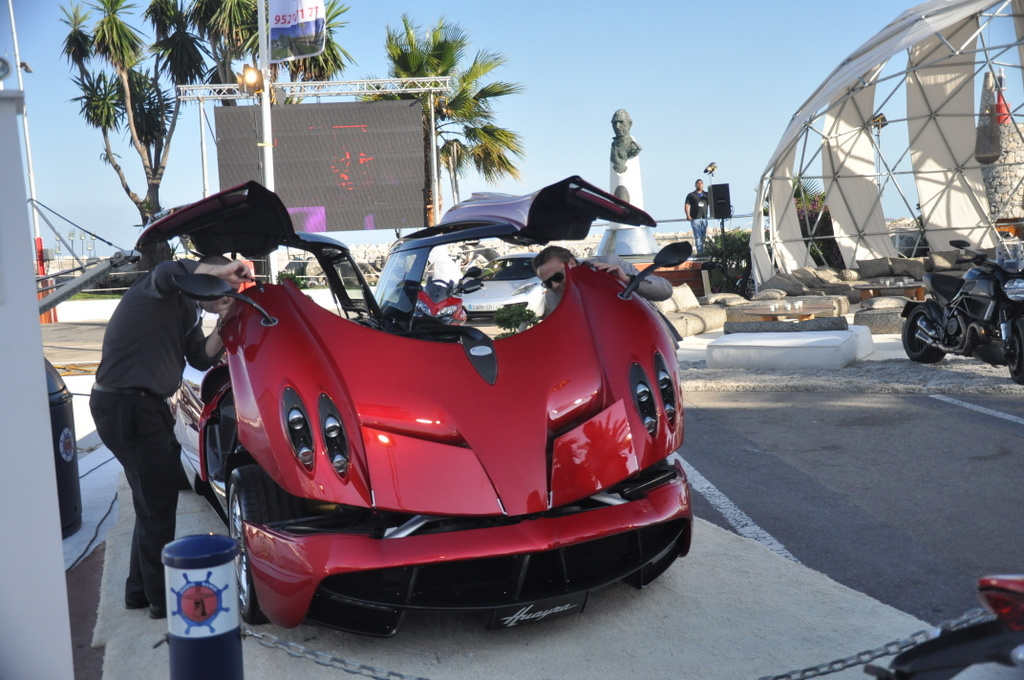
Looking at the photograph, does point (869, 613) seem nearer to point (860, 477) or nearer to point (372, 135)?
point (860, 477)

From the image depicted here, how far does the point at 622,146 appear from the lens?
25.3 meters

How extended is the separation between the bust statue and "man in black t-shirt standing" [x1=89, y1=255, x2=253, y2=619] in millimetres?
22492

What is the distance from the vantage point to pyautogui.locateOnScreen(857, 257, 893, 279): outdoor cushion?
19.4 metres

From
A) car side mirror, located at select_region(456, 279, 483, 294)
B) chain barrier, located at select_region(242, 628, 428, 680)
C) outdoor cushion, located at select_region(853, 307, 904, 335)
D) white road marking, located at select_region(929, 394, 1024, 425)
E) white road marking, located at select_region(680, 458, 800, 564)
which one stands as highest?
car side mirror, located at select_region(456, 279, 483, 294)

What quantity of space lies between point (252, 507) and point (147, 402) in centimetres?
78

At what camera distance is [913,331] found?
31.6ft

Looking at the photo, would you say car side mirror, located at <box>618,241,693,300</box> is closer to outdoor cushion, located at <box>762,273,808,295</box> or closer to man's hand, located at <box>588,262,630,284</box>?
man's hand, located at <box>588,262,630,284</box>

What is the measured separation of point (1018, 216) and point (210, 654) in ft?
77.2

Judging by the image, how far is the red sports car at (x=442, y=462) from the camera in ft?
9.41

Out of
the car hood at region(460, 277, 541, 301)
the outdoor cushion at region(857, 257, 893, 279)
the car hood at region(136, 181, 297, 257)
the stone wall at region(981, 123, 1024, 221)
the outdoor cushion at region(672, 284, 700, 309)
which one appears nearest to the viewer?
the car hood at region(136, 181, 297, 257)

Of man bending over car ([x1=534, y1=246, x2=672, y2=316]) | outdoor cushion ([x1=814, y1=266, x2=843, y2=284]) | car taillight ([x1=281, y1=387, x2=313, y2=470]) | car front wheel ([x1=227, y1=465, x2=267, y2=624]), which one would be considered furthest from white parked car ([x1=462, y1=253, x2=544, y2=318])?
car taillight ([x1=281, y1=387, x2=313, y2=470])

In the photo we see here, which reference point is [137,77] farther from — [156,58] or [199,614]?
[199,614]

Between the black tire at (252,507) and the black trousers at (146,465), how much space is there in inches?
16.9

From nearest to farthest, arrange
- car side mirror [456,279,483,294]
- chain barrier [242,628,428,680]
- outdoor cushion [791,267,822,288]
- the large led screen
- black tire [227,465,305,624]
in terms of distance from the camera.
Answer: chain barrier [242,628,428,680], black tire [227,465,305,624], car side mirror [456,279,483,294], outdoor cushion [791,267,822,288], the large led screen
